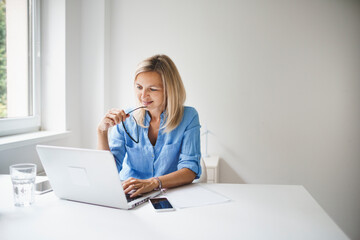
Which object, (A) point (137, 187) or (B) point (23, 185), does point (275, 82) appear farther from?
(B) point (23, 185)

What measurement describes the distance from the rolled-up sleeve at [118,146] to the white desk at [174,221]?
0.44m

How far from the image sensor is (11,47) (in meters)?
2.08

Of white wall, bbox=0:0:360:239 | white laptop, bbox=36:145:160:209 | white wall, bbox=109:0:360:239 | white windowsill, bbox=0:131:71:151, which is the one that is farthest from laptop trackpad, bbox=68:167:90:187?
white wall, bbox=109:0:360:239

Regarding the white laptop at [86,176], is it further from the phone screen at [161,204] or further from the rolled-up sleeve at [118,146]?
the rolled-up sleeve at [118,146]

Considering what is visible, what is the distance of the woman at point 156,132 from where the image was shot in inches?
61.8

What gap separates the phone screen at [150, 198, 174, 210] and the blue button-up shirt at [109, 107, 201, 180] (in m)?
0.40

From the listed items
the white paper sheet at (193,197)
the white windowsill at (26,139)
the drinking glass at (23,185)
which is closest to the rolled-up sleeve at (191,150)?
the white paper sheet at (193,197)

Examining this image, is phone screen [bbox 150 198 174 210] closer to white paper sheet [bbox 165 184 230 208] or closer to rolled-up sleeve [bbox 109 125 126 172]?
white paper sheet [bbox 165 184 230 208]

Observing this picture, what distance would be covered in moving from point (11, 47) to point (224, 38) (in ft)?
5.44

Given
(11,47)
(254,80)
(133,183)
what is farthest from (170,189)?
(254,80)

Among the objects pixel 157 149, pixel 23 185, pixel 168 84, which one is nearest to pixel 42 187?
pixel 23 185

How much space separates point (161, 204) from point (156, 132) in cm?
63

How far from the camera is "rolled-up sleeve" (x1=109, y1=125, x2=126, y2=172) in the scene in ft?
5.21

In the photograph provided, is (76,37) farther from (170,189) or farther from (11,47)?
(170,189)
